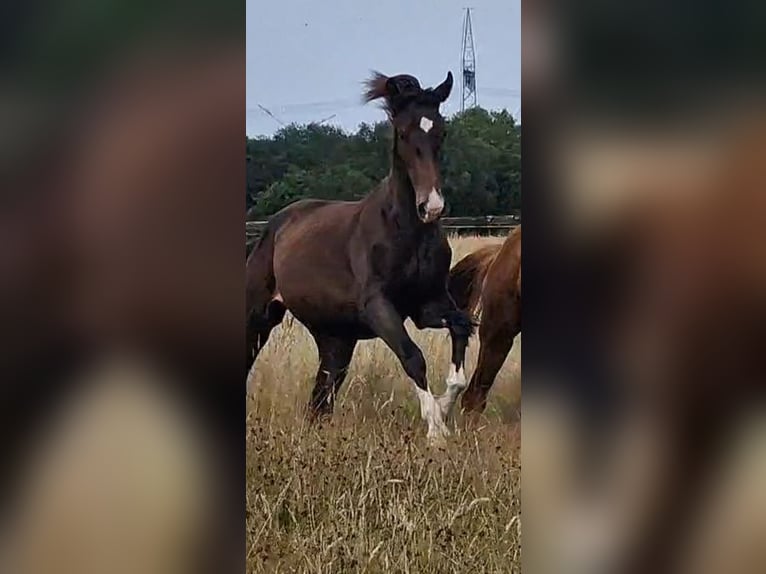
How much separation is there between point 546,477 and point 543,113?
58.9 inches

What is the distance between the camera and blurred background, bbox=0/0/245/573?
3850 millimetres

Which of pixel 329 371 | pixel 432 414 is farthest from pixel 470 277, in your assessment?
pixel 329 371

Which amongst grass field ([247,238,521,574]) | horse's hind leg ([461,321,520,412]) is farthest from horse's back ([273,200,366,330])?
horse's hind leg ([461,321,520,412])

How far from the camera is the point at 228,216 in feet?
12.9

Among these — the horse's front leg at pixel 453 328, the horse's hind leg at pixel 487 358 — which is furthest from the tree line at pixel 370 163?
the horse's hind leg at pixel 487 358

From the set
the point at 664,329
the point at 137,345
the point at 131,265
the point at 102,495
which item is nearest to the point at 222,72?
the point at 131,265

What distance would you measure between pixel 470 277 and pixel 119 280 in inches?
56.3

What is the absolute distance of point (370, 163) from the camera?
3.92 m

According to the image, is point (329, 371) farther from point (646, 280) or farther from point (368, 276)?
point (646, 280)

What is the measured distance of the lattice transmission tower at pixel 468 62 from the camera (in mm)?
3850

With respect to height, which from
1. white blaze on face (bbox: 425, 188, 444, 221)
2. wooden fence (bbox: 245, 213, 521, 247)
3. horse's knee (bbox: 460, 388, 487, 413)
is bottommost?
horse's knee (bbox: 460, 388, 487, 413)

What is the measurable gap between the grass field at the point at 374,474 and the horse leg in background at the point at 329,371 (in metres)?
0.03

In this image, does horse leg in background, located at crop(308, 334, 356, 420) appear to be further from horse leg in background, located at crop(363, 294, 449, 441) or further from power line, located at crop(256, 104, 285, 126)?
power line, located at crop(256, 104, 285, 126)

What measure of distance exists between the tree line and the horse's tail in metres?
0.17
